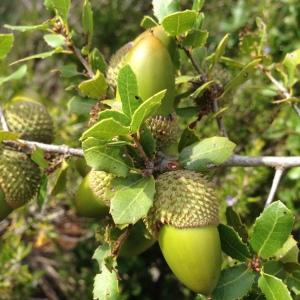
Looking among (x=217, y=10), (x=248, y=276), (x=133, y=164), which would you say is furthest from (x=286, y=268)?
(x=217, y=10)

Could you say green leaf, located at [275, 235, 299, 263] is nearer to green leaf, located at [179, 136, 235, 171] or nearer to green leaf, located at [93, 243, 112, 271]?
green leaf, located at [179, 136, 235, 171]

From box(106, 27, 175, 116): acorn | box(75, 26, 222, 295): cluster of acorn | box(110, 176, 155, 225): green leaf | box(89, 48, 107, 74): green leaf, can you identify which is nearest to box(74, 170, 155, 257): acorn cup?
box(75, 26, 222, 295): cluster of acorn

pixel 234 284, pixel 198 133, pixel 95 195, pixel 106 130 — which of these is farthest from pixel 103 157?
pixel 198 133

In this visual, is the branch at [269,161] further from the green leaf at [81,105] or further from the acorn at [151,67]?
the green leaf at [81,105]

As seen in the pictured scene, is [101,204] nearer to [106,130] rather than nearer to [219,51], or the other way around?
[106,130]

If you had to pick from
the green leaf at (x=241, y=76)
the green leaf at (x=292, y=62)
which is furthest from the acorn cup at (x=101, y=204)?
the green leaf at (x=292, y=62)

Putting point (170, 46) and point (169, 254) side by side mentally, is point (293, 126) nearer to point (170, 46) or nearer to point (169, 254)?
point (170, 46)
